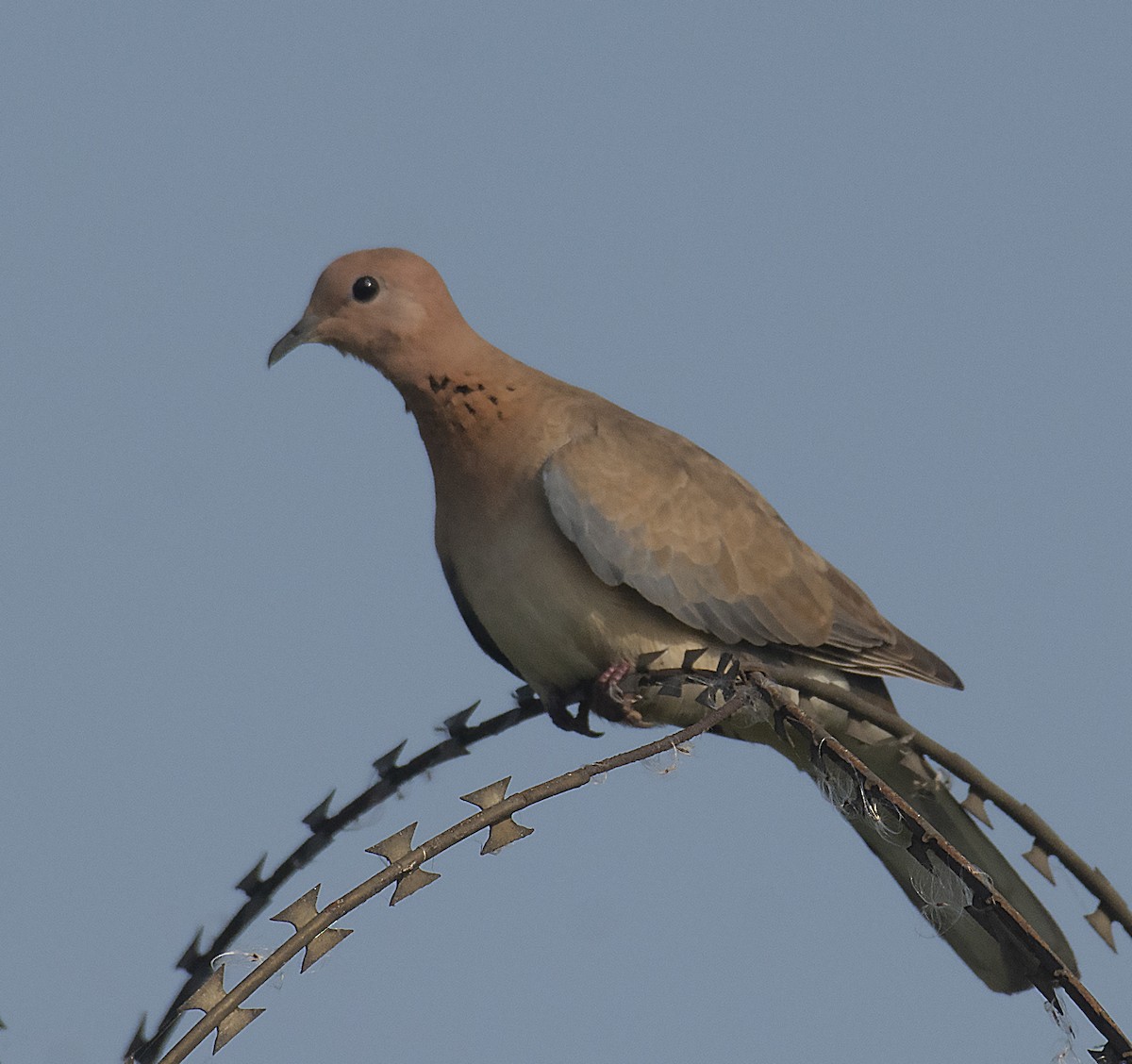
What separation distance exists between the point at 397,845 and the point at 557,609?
6.27ft

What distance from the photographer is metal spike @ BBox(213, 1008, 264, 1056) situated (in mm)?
2156

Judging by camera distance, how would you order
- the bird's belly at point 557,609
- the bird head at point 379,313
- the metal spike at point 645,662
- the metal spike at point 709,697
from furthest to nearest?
1. the bird head at point 379,313
2. the bird's belly at point 557,609
3. the metal spike at point 645,662
4. the metal spike at point 709,697

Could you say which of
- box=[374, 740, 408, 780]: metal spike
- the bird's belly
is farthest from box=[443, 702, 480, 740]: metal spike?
the bird's belly

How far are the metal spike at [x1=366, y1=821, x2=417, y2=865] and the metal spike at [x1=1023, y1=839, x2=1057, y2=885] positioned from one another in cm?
97

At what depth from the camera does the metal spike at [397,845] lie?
7.64 feet

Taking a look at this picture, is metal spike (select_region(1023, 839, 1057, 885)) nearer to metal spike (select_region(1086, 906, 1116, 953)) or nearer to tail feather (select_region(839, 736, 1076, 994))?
metal spike (select_region(1086, 906, 1116, 953))

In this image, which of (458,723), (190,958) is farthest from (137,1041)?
(458,723)

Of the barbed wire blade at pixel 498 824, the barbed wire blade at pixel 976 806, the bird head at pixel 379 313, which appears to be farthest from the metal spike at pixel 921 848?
the bird head at pixel 379 313

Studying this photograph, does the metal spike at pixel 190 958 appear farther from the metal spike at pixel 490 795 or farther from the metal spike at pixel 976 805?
the metal spike at pixel 976 805

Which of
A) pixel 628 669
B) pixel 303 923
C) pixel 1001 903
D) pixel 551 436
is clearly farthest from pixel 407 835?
pixel 551 436

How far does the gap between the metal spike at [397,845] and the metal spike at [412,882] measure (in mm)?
28

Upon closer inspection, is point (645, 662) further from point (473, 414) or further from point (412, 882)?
point (412, 882)

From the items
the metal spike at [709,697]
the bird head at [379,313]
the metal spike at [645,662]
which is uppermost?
the bird head at [379,313]

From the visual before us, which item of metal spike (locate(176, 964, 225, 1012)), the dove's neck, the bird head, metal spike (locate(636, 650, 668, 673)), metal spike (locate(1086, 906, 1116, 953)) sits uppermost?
the bird head
